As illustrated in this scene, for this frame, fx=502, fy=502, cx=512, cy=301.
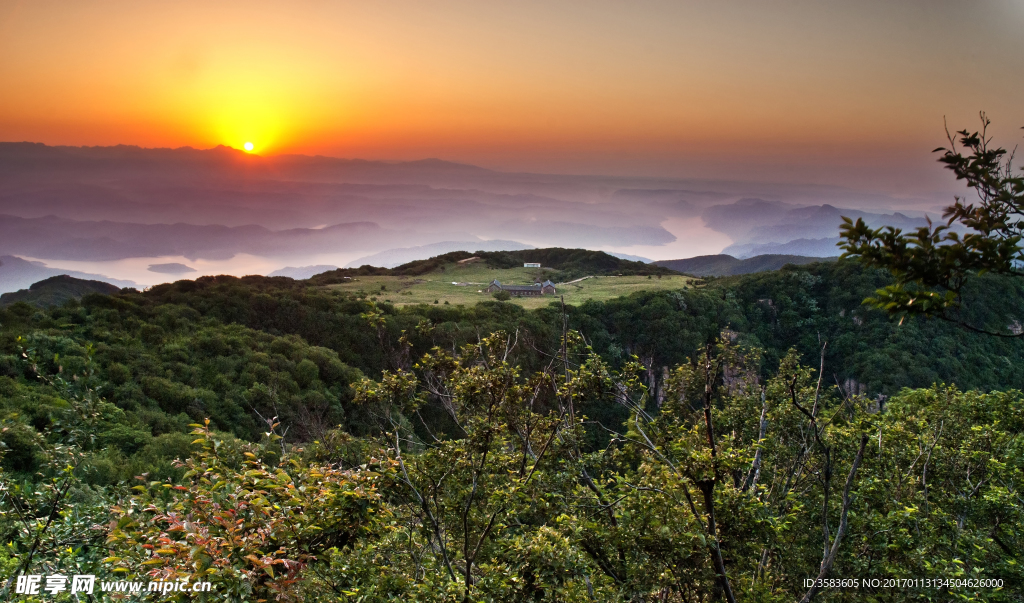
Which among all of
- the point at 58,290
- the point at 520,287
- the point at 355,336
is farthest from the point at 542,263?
the point at 58,290

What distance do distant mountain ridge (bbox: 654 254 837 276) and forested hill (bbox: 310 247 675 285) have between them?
2440 cm

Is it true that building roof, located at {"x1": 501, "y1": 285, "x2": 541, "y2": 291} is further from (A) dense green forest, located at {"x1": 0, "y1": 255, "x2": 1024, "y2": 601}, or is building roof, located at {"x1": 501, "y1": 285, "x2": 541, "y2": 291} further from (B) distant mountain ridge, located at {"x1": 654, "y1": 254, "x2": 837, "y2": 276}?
(B) distant mountain ridge, located at {"x1": 654, "y1": 254, "x2": 837, "y2": 276}

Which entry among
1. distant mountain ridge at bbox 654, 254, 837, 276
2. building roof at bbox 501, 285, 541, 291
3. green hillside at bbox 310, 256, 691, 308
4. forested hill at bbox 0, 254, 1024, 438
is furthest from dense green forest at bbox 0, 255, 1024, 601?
distant mountain ridge at bbox 654, 254, 837, 276

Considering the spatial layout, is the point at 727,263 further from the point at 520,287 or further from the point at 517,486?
the point at 517,486

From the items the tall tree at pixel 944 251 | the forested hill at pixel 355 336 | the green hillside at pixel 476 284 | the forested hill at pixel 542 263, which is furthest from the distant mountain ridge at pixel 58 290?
the tall tree at pixel 944 251

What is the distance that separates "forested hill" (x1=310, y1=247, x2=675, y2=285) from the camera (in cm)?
8662

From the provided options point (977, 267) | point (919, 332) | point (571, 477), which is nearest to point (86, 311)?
point (571, 477)

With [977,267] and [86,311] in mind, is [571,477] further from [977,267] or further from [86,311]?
[86,311]

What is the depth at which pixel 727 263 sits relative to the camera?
141 meters

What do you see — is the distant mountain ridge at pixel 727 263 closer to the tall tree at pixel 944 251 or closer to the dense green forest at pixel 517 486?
the dense green forest at pixel 517 486

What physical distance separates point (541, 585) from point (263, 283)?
56221mm

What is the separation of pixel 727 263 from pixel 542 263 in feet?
205

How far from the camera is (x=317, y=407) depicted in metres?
28.5

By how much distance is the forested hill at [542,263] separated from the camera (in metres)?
86.6
